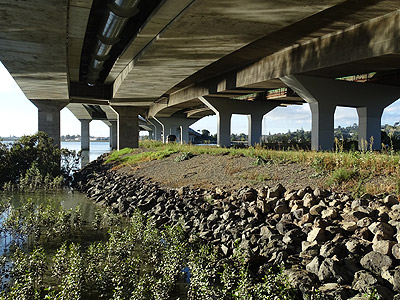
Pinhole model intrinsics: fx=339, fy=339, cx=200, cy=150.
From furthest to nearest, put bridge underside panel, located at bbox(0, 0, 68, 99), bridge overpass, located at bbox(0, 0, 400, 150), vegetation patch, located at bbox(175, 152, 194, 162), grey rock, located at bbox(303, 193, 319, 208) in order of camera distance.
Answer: vegetation patch, located at bbox(175, 152, 194, 162) < bridge overpass, located at bbox(0, 0, 400, 150) < bridge underside panel, located at bbox(0, 0, 68, 99) < grey rock, located at bbox(303, 193, 319, 208)

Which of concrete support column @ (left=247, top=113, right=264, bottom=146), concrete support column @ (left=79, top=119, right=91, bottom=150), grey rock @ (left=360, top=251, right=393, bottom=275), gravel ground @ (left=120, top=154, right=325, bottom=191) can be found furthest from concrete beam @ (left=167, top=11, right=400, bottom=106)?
concrete support column @ (left=79, top=119, right=91, bottom=150)

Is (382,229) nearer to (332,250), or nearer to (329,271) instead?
(332,250)

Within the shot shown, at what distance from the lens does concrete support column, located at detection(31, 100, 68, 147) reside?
29453 millimetres

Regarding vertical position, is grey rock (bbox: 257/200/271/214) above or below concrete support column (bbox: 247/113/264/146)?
below

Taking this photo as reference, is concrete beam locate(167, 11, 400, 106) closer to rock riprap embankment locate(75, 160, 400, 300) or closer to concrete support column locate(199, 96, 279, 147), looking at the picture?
rock riprap embankment locate(75, 160, 400, 300)

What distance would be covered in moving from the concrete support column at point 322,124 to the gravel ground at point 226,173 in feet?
24.5

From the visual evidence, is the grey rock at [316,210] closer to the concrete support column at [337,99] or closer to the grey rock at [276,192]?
the grey rock at [276,192]

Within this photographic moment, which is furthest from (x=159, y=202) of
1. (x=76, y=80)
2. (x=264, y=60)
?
(x=76, y=80)

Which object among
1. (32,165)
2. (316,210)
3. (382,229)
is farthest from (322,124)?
(32,165)

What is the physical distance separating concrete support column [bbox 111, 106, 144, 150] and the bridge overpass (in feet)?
14.0

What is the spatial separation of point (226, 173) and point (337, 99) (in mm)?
11343

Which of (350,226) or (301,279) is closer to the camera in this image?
(301,279)

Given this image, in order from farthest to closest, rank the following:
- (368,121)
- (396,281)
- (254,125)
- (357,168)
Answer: (254,125)
(368,121)
(357,168)
(396,281)

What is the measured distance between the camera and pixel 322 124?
2064 centimetres
